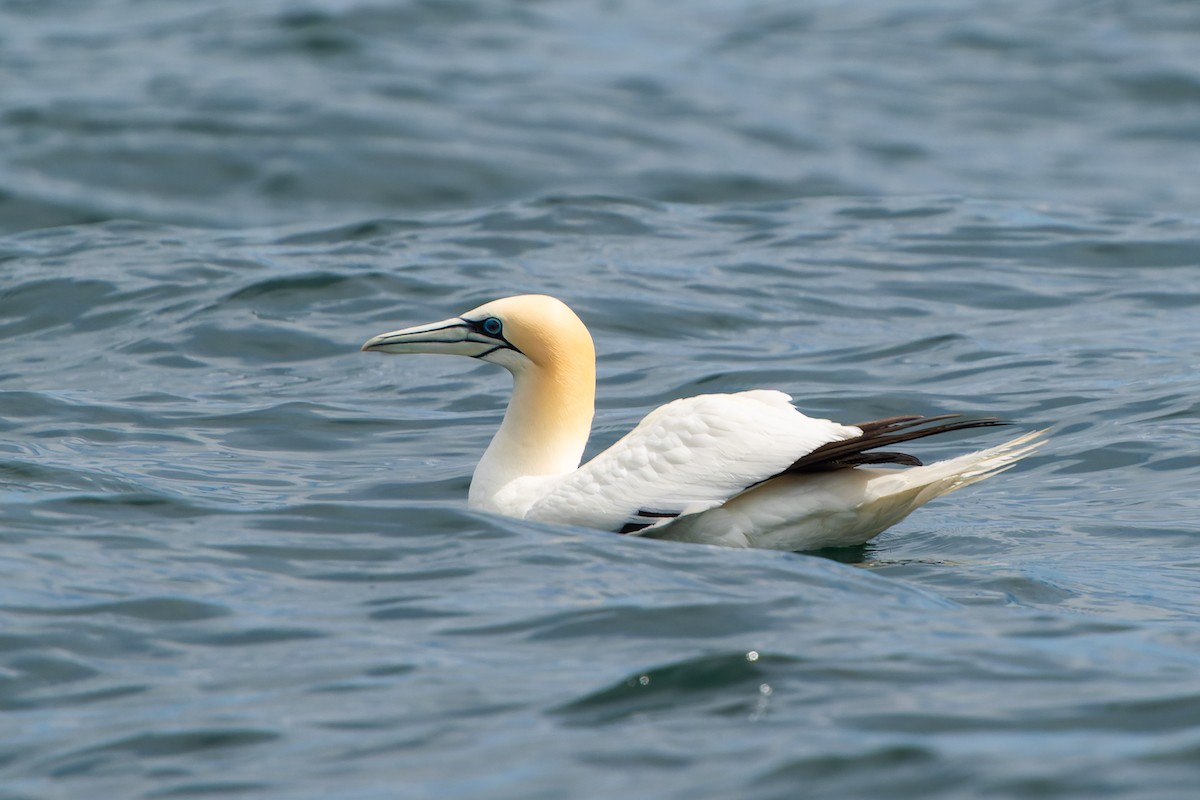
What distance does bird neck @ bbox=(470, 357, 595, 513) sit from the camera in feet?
23.7

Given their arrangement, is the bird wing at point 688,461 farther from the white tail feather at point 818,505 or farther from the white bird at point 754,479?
the white tail feather at point 818,505

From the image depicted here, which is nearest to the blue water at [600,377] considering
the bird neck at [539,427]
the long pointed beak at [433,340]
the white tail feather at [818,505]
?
the white tail feather at [818,505]

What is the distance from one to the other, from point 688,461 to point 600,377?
388 centimetres

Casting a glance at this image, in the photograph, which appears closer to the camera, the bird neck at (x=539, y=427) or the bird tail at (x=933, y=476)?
the bird tail at (x=933, y=476)

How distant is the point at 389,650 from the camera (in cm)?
531

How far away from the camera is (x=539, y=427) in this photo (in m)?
7.30

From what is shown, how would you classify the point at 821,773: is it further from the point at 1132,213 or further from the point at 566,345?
the point at 1132,213

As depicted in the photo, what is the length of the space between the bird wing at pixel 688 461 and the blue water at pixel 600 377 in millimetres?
185

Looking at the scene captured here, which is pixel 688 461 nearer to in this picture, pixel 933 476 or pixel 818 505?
pixel 818 505

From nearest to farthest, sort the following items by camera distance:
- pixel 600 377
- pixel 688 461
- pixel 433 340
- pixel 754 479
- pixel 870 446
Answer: pixel 870 446
pixel 754 479
pixel 688 461
pixel 433 340
pixel 600 377

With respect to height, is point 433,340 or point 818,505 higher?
point 433,340

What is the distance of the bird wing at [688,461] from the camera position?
642 cm

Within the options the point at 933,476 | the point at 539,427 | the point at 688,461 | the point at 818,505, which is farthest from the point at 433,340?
the point at 933,476

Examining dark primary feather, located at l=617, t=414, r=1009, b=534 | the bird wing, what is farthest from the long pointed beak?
dark primary feather, located at l=617, t=414, r=1009, b=534
